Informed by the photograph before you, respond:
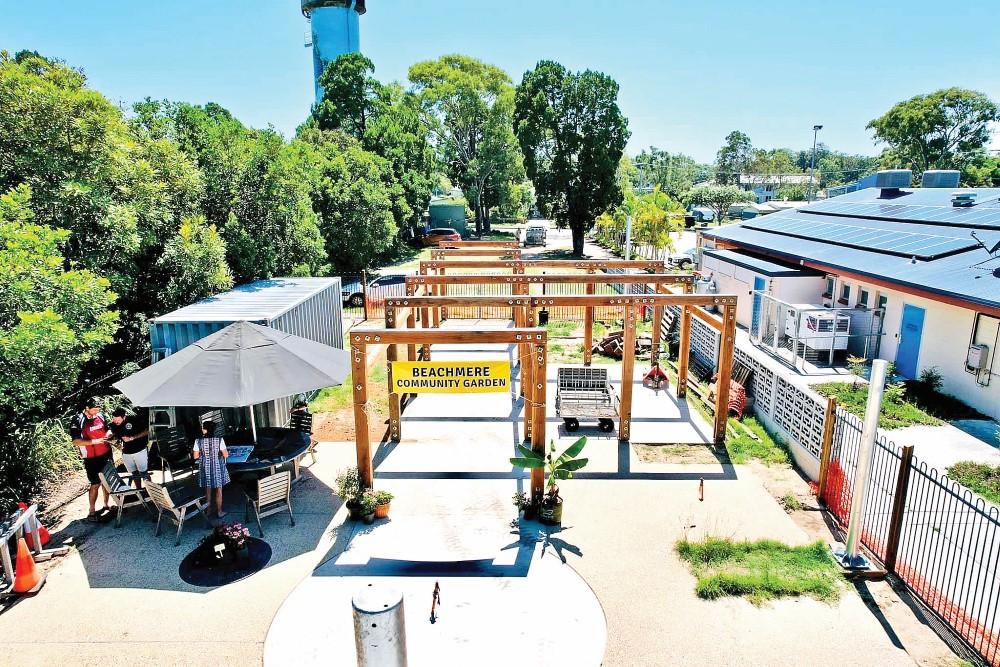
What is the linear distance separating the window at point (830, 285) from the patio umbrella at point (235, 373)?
52.6 feet

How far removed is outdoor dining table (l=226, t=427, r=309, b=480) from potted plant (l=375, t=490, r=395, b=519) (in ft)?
5.62

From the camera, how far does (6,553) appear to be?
7.55 meters

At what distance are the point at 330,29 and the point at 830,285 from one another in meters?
77.8

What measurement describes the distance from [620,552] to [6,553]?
26.1 feet

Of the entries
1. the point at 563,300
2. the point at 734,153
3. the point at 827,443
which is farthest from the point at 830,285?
the point at 734,153

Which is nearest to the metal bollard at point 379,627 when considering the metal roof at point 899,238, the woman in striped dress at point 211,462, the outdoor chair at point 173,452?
the woman in striped dress at point 211,462

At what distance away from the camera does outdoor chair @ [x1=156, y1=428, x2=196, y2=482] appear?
10.3m

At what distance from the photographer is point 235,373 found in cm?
909

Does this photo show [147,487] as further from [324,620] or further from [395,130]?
[395,130]

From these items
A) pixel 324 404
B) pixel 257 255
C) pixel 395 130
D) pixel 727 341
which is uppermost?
pixel 395 130

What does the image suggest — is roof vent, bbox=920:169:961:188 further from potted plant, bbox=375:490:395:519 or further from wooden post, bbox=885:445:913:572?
potted plant, bbox=375:490:395:519

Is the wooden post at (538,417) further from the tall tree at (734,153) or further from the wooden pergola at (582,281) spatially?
the tall tree at (734,153)

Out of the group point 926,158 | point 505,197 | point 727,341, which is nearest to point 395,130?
point 505,197

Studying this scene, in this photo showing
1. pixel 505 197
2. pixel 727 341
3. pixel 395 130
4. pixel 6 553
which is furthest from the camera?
pixel 505 197
